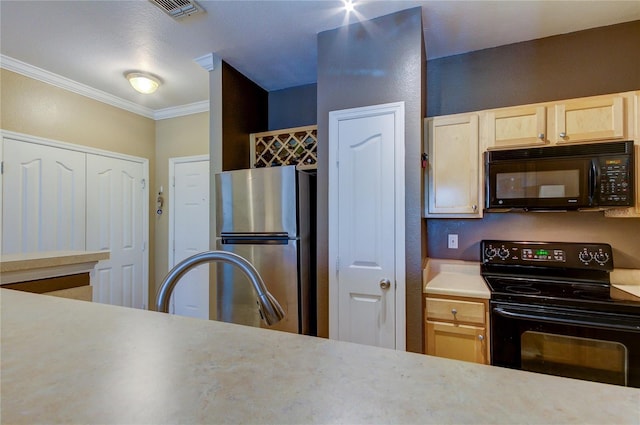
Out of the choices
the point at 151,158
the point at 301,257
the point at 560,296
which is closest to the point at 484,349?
the point at 560,296

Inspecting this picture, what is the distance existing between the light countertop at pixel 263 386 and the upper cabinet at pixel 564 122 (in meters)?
1.88

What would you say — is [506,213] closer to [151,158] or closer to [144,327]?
[144,327]

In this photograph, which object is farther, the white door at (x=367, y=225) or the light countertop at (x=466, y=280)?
the white door at (x=367, y=225)

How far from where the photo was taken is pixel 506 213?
227cm

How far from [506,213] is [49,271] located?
275cm

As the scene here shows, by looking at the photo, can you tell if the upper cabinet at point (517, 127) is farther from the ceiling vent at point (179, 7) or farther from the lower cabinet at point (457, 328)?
the ceiling vent at point (179, 7)

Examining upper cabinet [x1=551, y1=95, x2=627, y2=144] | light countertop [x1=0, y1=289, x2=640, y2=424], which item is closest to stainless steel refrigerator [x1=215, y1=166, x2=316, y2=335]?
light countertop [x1=0, y1=289, x2=640, y2=424]

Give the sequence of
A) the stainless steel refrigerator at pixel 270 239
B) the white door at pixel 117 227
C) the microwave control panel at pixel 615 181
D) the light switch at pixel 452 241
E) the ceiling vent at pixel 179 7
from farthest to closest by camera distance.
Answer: the white door at pixel 117 227
the light switch at pixel 452 241
the stainless steel refrigerator at pixel 270 239
the ceiling vent at pixel 179 7
the microwave control panel at pixel 615 181

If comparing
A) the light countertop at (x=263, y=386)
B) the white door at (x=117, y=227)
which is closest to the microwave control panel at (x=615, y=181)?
the light countertop at (x=263, y=386)

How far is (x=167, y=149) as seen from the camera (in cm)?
387

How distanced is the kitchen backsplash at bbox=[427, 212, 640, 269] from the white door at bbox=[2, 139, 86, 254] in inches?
134

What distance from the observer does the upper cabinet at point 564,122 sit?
176cm

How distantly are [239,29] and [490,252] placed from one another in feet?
7.78

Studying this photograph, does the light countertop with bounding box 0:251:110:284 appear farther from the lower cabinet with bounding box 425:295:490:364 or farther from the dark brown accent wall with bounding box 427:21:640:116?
the dark brown accent wall with bounding box 427:21:640:116
